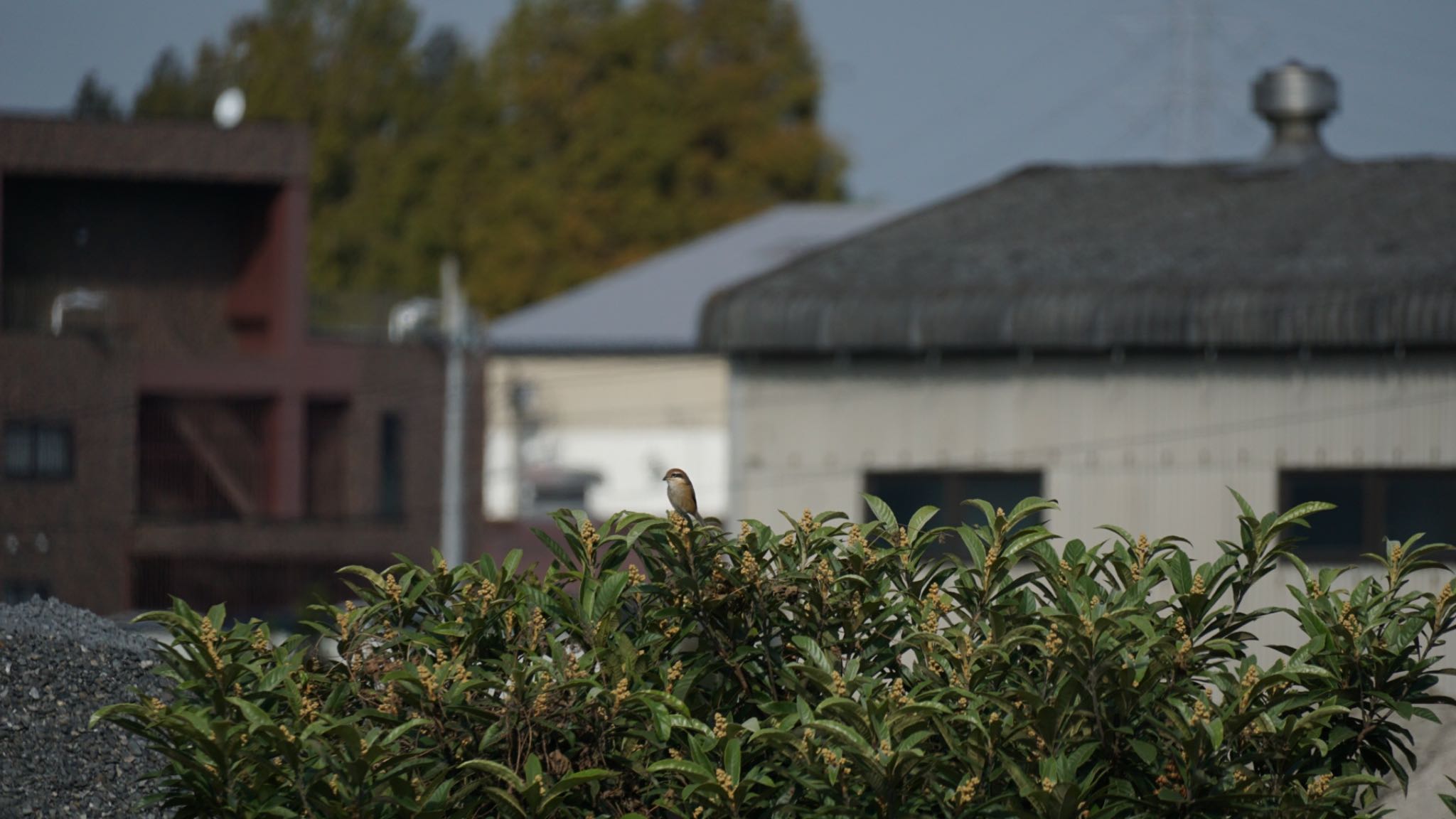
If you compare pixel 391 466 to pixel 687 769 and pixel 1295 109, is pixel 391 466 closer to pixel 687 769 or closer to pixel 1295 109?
pixel 1295 109

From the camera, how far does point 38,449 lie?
35.7m

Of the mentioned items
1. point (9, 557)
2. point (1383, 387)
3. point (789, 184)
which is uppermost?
point (789, 184)

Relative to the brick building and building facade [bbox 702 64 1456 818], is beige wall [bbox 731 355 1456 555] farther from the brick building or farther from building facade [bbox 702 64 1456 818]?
the brick building

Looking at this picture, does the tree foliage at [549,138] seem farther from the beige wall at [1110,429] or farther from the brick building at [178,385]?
the beige wall at [1110,429]

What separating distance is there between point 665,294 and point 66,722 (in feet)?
146

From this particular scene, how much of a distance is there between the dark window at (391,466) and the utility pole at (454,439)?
3.46ft

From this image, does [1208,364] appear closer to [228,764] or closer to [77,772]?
[77,772]

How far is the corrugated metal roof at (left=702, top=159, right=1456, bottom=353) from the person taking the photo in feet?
59.6

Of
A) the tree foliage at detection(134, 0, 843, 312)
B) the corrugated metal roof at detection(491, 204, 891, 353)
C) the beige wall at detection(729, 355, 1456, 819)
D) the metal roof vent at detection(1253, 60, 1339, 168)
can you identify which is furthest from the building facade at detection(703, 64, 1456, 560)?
the tree foliage at detection(134, 0, 843, 312)

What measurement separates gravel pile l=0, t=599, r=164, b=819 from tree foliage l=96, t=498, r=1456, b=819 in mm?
2068

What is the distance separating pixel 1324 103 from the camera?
23625 mm

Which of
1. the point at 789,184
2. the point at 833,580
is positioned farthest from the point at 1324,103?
the point at 789,184

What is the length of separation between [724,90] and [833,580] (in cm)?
5969

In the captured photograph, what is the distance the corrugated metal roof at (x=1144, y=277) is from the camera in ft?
59.6
